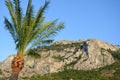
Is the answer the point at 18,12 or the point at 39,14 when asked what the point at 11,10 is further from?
the point at 39,14

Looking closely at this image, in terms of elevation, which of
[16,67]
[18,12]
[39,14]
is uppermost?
[18,12]

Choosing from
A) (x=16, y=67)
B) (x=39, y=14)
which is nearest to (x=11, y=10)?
(x=39, y=14)

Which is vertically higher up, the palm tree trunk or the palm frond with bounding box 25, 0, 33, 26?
the palm frond with bounding box 25, 0, 33, 26

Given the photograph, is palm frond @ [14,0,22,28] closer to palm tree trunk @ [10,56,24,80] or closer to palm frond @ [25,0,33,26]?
palm frond @ [25,0,33,26]

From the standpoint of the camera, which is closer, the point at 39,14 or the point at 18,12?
the point at 18,12

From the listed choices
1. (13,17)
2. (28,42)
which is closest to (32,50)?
(28,42)

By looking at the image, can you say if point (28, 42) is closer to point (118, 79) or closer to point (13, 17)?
point (13, 17)

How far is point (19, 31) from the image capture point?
31.3 metres

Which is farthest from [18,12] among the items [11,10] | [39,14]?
[39,14]

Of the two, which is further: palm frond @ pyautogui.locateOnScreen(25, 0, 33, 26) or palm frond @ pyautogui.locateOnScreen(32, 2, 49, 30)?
palm frond @ pyautogui.locateOnScreen(32, 2, 49, 30)

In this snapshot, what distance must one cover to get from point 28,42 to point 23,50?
2.97ft

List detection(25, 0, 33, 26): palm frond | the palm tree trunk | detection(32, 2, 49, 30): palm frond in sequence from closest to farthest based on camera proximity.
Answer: the palm tree trunk, detection(25, 0, 33, 26): palm frond, detection(32, 2, 49, 30): palm frond

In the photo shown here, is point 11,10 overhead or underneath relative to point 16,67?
overhead

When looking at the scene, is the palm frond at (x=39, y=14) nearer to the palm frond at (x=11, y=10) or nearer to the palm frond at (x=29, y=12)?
the palm frond at (x=29, y=12)
